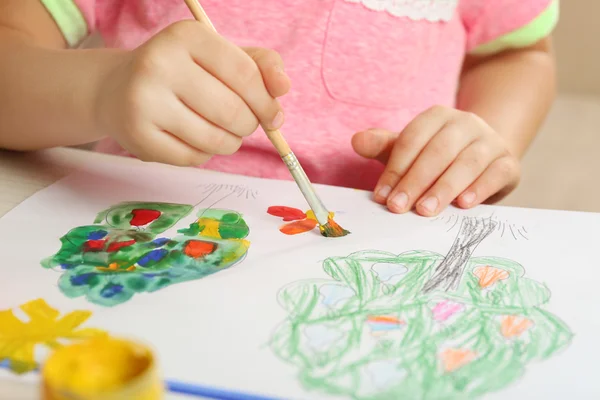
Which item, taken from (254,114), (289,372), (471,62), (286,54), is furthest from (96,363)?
(471,62)

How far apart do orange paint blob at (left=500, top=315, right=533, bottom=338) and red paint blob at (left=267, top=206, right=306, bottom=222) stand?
15 centimetres

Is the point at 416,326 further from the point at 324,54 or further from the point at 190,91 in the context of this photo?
the point at 324,54

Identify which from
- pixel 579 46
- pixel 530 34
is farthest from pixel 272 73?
pixel 579 46

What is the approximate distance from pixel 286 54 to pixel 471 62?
0.84 ft

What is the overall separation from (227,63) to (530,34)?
0.39 metres

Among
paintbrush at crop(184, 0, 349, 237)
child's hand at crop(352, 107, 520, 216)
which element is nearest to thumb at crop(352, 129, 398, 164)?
child's hand at crop(352, 107, 520, 216)

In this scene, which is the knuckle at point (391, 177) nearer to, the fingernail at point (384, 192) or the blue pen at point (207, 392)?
the fingernail at point (384, 192)

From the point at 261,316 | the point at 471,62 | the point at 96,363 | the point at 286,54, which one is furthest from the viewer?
the point at 471,62

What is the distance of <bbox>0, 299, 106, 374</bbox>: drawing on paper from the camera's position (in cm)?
26

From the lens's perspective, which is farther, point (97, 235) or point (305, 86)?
point (305, 86)

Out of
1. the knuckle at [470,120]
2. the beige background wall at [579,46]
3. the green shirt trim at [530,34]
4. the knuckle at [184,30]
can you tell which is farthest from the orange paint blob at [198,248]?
the beige background wall at [579,46]

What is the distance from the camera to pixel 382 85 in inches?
22.5

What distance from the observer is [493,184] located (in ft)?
1.56

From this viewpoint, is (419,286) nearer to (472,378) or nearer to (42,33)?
(472,378)
